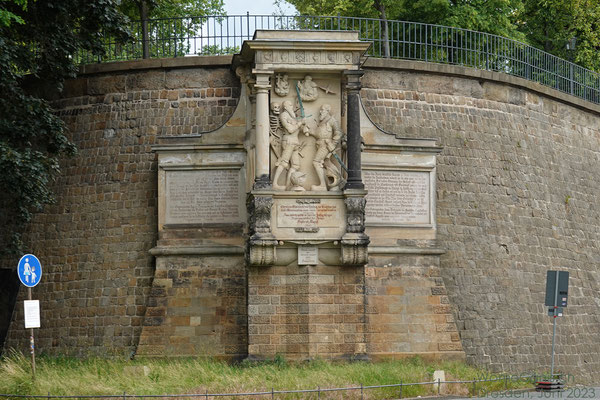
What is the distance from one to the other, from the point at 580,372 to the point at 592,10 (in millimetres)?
14872

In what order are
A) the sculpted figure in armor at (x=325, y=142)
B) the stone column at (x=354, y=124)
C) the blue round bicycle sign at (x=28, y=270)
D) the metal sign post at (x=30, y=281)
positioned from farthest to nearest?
the sculpted figure in armor at (x=325, y=142), the stone column at (x=354, y=124), the blue round bicycle sign at (x=28, y=270), the metal sign post at (x=30, y=281)

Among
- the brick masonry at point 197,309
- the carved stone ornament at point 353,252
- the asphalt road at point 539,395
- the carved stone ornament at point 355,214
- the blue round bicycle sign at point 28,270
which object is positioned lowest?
the asphalt road at point 539,395

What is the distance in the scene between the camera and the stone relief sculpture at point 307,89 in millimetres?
24047

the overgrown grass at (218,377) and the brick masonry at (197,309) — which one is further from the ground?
the brick masonry at (197,309)

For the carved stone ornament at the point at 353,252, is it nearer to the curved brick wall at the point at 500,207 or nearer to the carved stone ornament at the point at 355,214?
the carved stone ornament at the point at 355,214

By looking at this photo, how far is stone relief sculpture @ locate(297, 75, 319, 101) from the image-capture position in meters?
24.0

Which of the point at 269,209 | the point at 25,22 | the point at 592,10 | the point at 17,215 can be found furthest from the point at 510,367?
the point at 592,10

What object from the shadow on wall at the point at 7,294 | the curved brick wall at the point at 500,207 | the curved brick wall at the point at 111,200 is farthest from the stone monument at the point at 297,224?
the shadow on wall at the point at 7,294

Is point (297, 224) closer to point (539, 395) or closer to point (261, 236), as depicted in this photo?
point (261, 236)

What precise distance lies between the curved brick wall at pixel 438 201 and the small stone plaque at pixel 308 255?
3601 mm

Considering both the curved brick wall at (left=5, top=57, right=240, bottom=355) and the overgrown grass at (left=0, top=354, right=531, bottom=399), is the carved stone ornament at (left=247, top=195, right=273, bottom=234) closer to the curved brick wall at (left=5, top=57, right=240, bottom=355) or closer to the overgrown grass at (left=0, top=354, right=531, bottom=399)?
the overgrown grass at (left=0, top=354, right=531, bottom=399)

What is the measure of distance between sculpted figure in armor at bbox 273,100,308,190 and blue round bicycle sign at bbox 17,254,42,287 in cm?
555

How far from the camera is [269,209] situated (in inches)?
915

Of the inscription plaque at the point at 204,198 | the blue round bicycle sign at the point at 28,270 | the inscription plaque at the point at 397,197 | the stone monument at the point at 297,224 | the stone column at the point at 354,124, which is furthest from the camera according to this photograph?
the inscription plaque at the point at 397,197
